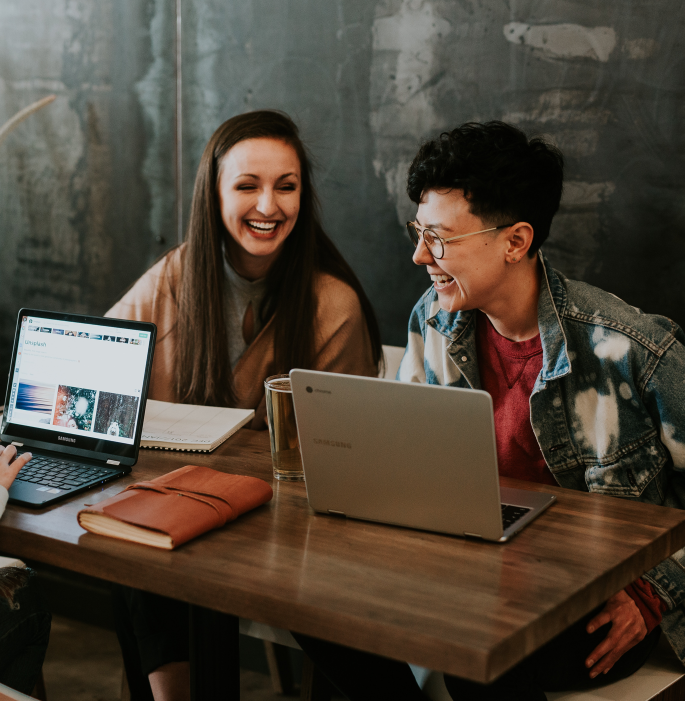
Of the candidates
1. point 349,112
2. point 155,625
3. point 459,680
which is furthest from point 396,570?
point 349,112

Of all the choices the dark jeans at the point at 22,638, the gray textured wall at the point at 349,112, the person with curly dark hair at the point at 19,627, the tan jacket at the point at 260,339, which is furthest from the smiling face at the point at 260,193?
the dark jeans at the point at 22,638

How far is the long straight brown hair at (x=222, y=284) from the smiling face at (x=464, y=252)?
550 millimetres

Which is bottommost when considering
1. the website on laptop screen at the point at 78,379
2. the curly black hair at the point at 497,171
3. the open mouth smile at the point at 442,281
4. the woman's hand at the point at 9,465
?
the woman's hand at the point at 9,465

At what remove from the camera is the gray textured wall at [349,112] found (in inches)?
77.7

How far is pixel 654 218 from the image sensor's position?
6.47 feet

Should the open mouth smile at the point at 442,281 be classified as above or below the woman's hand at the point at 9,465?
above

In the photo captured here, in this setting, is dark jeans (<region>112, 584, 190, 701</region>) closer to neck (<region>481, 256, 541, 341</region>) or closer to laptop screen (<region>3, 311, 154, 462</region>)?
laptop screen (<region>3, 311, 154, 462</region>)

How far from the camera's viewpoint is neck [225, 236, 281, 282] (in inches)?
86.6

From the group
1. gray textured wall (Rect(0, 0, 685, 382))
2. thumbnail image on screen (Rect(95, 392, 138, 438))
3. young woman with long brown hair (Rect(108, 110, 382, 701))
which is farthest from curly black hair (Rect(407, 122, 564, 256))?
thumbnail image on screen (Rect(95, 392, 138, 438))

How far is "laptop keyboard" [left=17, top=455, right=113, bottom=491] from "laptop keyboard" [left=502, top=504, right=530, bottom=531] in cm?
66

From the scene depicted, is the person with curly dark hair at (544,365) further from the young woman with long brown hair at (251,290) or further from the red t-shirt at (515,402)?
the young woman with long brown hair at (251,290)

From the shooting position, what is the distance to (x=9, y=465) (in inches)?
53.0

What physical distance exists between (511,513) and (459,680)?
0.84ft

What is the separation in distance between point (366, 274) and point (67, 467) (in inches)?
47.5
